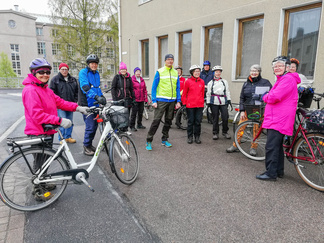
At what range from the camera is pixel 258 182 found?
3785mm

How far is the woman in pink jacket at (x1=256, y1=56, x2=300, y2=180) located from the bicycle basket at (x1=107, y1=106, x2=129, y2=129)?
2174 mm

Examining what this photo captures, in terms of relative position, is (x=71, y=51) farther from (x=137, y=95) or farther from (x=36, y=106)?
(x=36, y=106)

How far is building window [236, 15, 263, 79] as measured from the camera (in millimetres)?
7719

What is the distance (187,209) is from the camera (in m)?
3.03

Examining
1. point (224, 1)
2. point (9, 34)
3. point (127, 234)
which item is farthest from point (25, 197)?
point (9, 34)

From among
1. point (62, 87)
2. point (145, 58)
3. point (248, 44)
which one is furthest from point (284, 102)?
point (145, 58)

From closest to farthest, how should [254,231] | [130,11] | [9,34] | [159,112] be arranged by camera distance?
[254,231], [159,112], [130,11], [9,34]

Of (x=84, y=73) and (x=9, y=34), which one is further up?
(x=9, y=34)

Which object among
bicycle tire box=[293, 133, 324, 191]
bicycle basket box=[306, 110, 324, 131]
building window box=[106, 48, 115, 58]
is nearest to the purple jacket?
bicycle tire box=[293, 133, 324, 191]

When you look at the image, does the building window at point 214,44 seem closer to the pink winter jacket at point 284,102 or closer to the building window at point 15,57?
the pink winter jacket at point 284,102

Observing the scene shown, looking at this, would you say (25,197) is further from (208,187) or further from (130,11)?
(130,11)

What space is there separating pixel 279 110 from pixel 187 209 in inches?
77.9

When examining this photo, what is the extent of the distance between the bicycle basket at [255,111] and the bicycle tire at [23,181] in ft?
10.8

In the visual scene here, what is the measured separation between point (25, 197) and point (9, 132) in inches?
204
